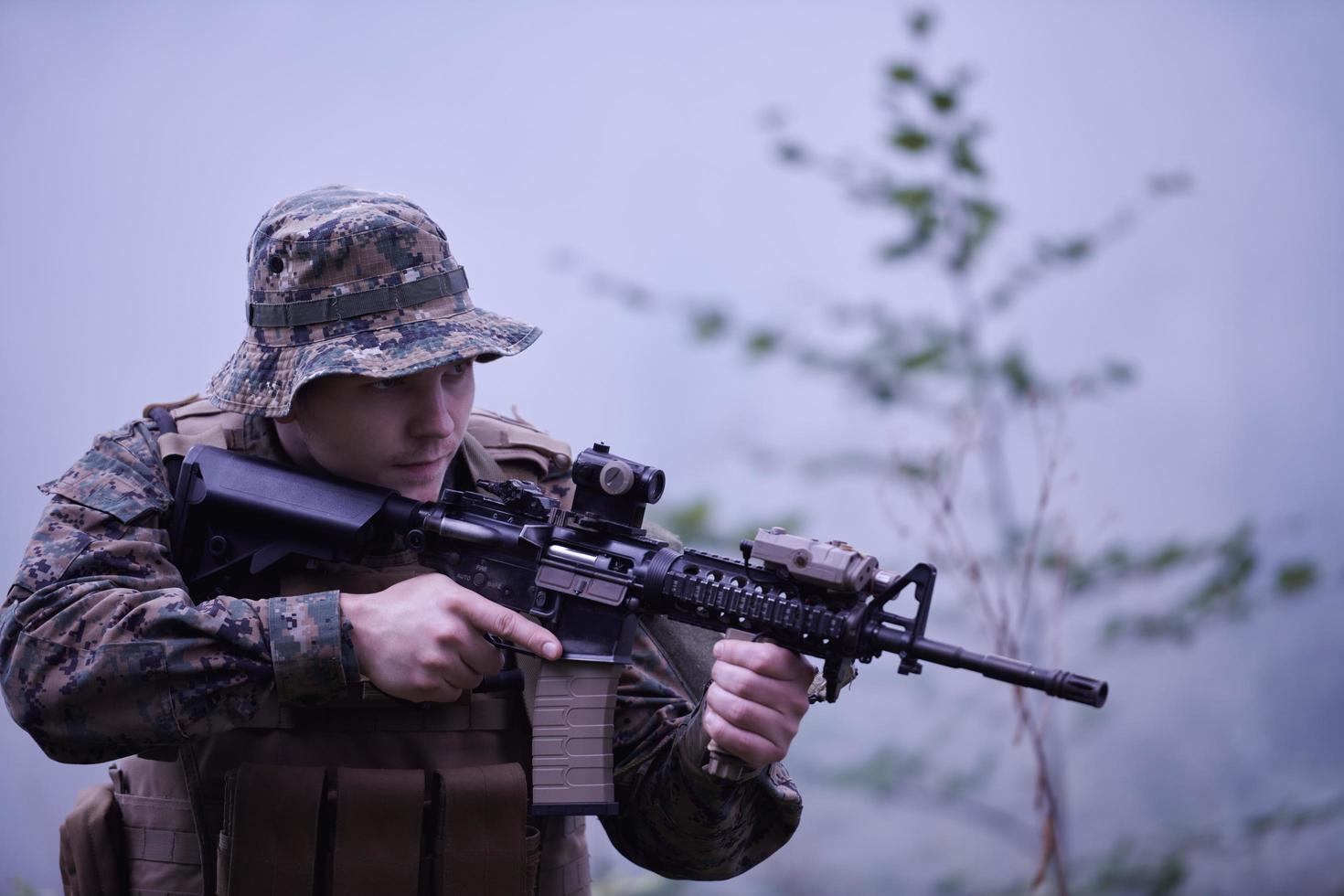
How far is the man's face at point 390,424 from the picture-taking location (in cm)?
213

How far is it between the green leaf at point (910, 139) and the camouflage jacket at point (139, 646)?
246cm

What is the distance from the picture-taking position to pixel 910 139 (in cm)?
400

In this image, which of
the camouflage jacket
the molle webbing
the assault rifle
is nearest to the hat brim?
the assault rifle

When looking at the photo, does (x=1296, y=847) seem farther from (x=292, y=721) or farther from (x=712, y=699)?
(x=292, y=721)

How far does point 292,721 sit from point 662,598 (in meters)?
0.75

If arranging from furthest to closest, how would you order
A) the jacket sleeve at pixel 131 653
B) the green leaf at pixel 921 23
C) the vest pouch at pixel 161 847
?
the green leaf at pixel 921 23 < the vest pouch at pixel 161 847 < the jacket sleeve at pixel 131 653

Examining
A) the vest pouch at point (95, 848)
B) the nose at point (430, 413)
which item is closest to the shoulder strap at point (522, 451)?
the nose at point (430, 413)

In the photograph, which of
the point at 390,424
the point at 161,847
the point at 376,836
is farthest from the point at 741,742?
the point at 161,847

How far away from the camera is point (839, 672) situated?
194 centimetres

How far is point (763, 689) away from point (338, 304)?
101 centimetres

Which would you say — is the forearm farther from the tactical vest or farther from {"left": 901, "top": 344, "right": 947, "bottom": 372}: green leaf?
{"left": 901, "top": 344, "right": 947, "bottom": 372}: green leaf

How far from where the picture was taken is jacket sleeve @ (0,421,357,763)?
1913 mm

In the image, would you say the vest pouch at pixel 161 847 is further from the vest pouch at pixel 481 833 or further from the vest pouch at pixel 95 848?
the vest pouch at pixel 481 833

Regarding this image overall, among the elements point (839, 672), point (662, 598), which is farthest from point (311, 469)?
point (839, 672)
